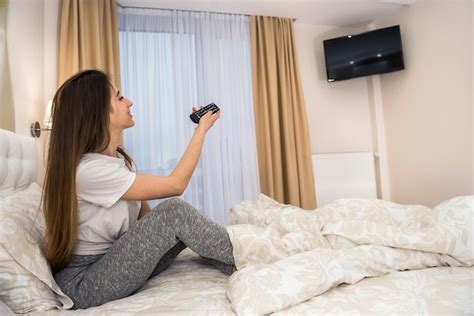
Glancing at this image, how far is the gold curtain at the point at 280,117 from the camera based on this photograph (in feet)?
8.76

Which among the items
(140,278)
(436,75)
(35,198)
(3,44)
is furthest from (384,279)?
(436,75)

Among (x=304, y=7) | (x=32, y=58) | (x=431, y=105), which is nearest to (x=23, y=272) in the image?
(x=32, y=58)

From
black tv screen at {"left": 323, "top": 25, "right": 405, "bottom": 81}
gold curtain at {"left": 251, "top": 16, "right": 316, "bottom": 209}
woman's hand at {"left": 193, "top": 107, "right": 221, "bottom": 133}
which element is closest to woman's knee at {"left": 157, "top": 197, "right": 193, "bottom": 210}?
woman's hand at {"left": 193, "top": 107, "right": 221, "bottom": 133}

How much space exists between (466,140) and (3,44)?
2893 millimetres

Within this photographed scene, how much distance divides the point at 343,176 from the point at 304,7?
5.03 feet

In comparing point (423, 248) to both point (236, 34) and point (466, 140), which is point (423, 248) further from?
point (236, 34)

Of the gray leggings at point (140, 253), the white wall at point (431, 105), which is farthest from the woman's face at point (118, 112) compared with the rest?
the white wall at point (431, 105)

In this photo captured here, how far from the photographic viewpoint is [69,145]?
0.99 meters

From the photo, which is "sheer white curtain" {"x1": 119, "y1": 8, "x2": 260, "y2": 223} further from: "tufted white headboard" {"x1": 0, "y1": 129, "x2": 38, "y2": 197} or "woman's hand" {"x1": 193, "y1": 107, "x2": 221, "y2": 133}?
"woman's hand" {"x1": 193, "y1": 107, "x2": 221, "y2": 133}

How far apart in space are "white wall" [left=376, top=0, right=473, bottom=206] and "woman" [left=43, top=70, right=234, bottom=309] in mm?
2189

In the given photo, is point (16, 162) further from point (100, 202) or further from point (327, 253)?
point (327, 253)

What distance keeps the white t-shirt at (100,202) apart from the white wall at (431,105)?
95.5 inches

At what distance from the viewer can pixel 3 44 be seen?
137 cm

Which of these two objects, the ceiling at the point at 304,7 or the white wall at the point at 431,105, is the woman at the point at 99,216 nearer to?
the ceiling at the point at 304,7
